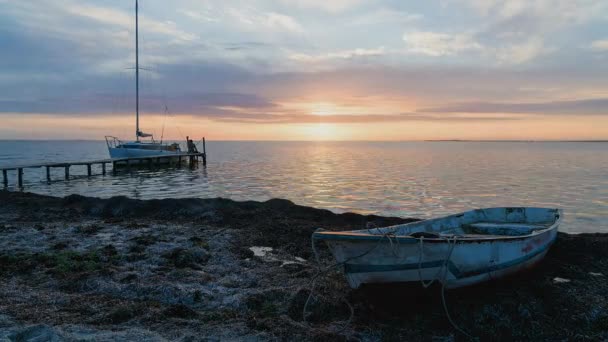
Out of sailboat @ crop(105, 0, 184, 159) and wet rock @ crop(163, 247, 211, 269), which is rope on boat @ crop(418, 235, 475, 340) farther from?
sailboat @ crop(105, 0, 184, 159)

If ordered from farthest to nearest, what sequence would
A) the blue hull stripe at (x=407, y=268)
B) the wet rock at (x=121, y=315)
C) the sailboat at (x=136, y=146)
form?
the sailboat at (x=136, y=146) < the blue hull stripe at (x=407, y=268) < the wet rock at (x=121, y=315)

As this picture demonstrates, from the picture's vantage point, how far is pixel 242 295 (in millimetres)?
7027

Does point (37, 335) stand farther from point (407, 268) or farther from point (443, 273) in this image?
point (443, 273)

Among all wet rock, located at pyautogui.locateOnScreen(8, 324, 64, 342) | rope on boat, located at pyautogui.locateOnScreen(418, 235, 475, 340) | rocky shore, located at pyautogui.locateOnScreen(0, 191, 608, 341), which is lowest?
rocky shore, located at pyautogui.locateOnScreen(0, 191, 608, 341)

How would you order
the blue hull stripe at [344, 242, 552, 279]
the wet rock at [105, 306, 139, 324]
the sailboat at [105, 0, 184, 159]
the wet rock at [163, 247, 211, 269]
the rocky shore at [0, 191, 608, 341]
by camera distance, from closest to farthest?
the rocky shore at [0, 191, 608, 341] < the wet rock at [105, 306, 139, 324] < the blue hull stripe at [344, 242, 552, 279] < the wet rock at [163, 247, 211, 269] < the sailboat at [105, 0, 184, 159]

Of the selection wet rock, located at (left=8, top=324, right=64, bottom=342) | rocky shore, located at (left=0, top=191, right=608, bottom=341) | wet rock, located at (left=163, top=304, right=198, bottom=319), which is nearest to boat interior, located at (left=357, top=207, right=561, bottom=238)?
rocky shore, located at (left=0, top=191, right=608, bottom=341)

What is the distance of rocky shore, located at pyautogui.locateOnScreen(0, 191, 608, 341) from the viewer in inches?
231

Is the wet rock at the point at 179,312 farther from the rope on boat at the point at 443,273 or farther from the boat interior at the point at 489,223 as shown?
the boat interior at the point at 489,223

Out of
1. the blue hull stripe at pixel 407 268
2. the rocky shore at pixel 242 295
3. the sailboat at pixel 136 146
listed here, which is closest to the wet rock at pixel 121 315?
the rocky shore at pixel 242 295

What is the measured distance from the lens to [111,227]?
12.6 m

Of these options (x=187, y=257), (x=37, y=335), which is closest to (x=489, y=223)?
(x=187, y=257)

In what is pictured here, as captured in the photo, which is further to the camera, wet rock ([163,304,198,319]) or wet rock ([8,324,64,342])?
wet rock ([163,304,198,319])

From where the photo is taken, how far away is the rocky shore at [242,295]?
5863mm

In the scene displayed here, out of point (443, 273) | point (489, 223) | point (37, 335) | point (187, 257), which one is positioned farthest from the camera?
point (489, 223)
